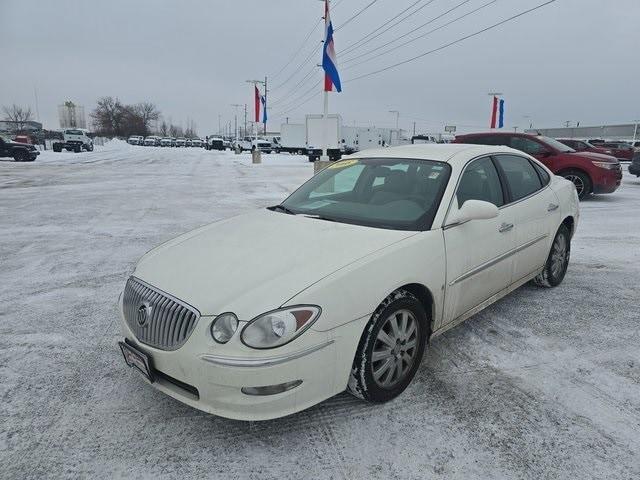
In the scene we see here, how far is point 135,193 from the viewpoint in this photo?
42.3 ft

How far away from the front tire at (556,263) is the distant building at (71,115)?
137893mm

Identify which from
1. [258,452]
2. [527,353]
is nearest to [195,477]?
[258,452]

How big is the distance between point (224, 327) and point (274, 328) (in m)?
0.26

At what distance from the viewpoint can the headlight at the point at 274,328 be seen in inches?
87.3

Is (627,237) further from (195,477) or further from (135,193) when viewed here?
(135,193)

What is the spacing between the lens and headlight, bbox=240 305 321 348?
222 centimetres

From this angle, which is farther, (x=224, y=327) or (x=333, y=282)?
(x=333, y=282)

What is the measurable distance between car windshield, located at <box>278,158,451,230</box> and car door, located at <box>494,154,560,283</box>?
83 centimetres

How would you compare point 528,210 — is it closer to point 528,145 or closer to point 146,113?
point 528,145

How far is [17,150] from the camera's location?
2720 cm

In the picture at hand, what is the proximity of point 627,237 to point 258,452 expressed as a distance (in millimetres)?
7332

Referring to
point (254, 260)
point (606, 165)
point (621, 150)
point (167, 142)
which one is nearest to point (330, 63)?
point (606, 165)

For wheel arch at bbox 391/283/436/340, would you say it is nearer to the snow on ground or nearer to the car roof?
the snow on ground

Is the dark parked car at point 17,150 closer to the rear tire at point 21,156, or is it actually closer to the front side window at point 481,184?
the rear tire at point 21,156
